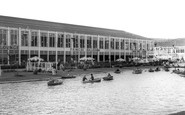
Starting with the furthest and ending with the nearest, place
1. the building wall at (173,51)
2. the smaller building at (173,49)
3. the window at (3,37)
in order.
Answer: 1. the smaller building at (173,49)
2. the building wall at (173,51)
3. the window at (3,37)

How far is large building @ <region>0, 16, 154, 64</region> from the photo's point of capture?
78.6 m

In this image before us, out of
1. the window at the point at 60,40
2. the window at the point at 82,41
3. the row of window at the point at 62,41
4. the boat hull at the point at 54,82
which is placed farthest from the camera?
the window at the point at 82,41

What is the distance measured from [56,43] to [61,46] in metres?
2.43

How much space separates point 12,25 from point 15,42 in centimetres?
483

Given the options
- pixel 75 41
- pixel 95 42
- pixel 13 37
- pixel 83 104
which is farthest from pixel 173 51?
pixel 83 104

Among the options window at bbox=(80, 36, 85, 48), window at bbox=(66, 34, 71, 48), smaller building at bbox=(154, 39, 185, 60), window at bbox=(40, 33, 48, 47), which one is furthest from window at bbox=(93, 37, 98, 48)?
smaller building at bbox=(154, 39, 185, 60)

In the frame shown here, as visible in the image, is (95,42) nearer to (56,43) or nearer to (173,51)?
(56,43)

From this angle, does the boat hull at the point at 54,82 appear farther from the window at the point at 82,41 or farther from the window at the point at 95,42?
the window at the point at 95,42

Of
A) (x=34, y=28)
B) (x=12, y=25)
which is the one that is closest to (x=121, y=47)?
(x=34, y=28)

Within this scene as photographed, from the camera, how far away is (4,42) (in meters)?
76.9

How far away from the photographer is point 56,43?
92.2 meters

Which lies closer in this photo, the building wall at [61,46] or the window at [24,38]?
the building wall at [61,46]

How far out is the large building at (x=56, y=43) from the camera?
258 feet

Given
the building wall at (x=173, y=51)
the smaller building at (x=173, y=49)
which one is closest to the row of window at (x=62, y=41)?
the building wall at (x=173, y=51)
